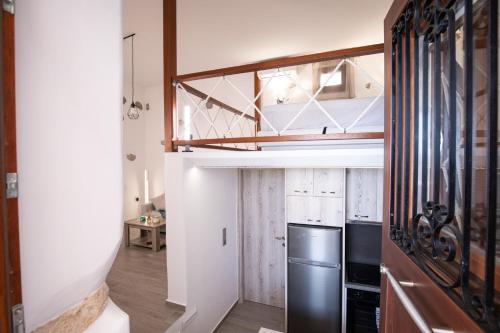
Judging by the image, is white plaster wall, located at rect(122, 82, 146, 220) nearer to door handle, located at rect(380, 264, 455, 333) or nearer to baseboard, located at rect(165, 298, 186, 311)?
baseboard, located at rect(165, 298, 186, 311)

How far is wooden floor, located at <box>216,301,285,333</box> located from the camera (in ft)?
10.5

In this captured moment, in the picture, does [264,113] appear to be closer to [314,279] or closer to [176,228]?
[176,228]

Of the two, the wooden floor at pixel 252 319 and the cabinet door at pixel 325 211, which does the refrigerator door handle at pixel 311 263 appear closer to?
the cabinet door at pixel 325 211

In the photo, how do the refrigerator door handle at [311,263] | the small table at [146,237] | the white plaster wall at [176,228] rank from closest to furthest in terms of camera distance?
the white plaster wall at [176,228] < the refrigerator door handle at [311,263] < the small table at [146,237]

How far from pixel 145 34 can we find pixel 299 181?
Result: 306cm

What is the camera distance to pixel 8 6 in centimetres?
65

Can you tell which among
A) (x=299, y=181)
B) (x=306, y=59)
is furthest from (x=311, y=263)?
(x=306, y=59)

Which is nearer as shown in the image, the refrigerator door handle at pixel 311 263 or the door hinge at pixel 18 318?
the door hinge at pixel 18 318

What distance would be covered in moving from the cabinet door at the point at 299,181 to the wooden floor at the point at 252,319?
190 centimetres

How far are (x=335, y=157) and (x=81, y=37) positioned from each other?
1.73 meters

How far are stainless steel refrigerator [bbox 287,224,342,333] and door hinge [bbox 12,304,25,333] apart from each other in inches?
109

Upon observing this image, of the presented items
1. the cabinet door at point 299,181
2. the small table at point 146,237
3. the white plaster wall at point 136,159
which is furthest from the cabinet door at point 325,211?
the white plaster wall at point 136,159

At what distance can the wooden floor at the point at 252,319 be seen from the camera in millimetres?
3203

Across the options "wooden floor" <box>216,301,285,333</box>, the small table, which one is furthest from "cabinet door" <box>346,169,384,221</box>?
the small table
